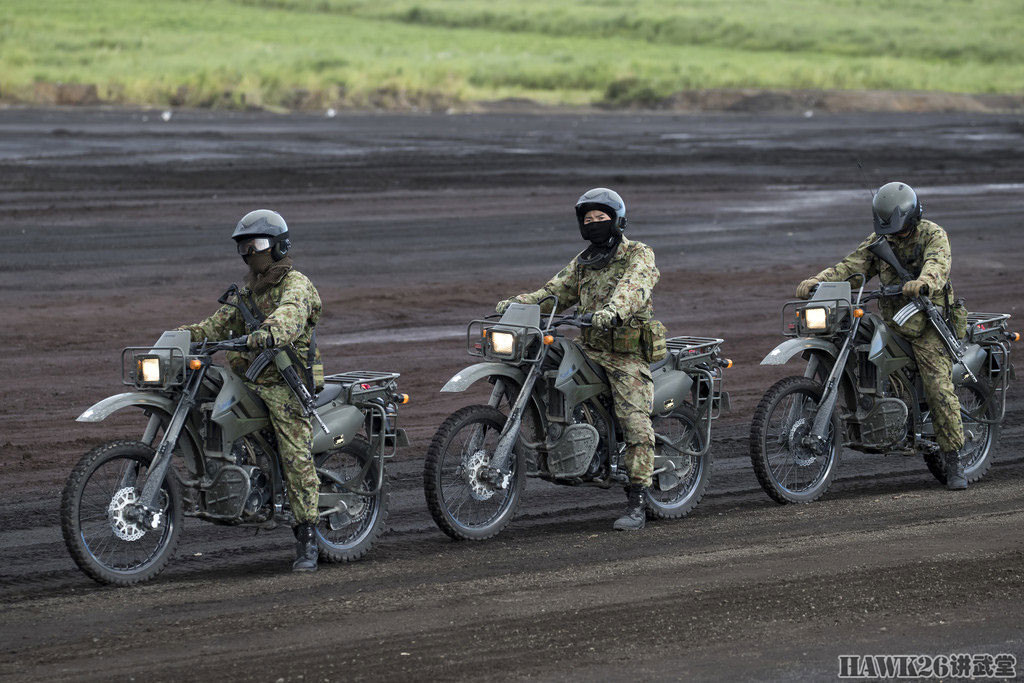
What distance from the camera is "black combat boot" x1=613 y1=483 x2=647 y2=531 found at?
9.76 metres

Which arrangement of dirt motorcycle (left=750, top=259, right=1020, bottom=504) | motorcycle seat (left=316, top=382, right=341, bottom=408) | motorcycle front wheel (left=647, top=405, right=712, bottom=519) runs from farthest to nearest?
dirt motorcycle (left=750, top=259, right=1020, bottom=504), motorcycle front wheel (left=647, top=405, right=712, bottom=519), motorcycle seat (left=316, top=382, right=341, bottom=408)

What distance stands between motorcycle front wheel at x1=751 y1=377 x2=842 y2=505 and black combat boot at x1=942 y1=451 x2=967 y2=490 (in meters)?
0.86

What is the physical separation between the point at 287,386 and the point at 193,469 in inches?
26.5

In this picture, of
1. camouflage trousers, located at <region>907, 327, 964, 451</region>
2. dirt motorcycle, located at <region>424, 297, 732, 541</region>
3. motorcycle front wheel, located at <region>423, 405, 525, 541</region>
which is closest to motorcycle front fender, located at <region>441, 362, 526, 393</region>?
dirt motorcycle, located at <region>424, 297, 732, 541</region>

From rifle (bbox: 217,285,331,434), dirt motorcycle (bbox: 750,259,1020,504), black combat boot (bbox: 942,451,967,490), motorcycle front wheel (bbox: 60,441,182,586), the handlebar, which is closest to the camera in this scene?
motorcycle front wheel (bbox: 60,441,182,586)

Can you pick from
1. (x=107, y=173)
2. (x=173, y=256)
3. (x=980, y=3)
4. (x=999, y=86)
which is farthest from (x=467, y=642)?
(x=980, y=3)

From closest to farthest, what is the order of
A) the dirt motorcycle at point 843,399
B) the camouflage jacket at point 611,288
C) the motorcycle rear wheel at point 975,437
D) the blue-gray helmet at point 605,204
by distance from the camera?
the camouflage jacket at point 611,288 → the blue-gray helmet at point 605,204 → the dirt motorcycle at point 843,399 → the motorcycle rear wheel at point 975,437

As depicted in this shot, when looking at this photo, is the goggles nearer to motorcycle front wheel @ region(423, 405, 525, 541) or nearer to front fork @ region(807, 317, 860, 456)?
motorcycle front wheel @ region(423, 405, 525, 541)

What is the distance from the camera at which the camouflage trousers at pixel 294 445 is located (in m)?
8.73

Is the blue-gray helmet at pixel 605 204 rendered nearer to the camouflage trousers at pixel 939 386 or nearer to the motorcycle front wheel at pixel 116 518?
the camouflage trousers at pixel 939 386

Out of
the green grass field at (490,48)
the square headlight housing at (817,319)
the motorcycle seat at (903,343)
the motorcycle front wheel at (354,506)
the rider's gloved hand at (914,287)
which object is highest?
the green grass field at (490,48)

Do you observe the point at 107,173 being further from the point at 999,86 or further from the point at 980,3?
the point at 980,3

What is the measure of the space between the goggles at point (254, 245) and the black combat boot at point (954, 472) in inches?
198

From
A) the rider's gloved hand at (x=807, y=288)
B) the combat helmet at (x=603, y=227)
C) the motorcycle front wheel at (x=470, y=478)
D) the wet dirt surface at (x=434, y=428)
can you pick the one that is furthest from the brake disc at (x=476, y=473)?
the rider's gloved hand at (x=807, y=288)
